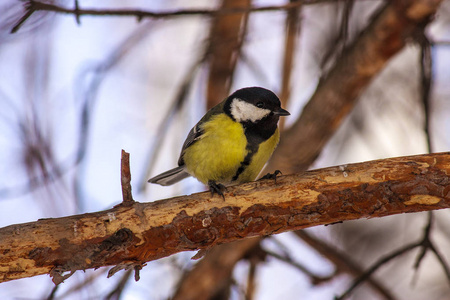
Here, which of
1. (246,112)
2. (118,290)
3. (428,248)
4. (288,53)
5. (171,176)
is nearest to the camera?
(428,248)

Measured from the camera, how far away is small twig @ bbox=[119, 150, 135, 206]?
203 centimetres

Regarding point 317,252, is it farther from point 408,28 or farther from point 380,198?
point 408,28

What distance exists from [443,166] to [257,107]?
1.16 m

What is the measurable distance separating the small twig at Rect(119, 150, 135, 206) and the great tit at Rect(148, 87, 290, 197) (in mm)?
698

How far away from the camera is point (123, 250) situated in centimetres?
206

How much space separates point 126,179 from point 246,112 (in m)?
1.07

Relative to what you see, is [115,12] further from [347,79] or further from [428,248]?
[428,248]

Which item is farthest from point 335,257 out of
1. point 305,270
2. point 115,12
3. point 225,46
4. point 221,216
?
point 115,12

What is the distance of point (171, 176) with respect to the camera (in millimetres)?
3320

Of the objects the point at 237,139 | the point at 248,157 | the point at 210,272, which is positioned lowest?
the point at 210,272

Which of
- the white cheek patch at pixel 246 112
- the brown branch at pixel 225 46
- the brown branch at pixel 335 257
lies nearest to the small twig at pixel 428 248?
the brown branch at pixel 335 257

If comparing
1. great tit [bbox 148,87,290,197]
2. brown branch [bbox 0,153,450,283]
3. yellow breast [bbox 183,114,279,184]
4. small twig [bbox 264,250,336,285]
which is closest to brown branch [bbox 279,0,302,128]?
great tit [bbox 148,87,290,197]

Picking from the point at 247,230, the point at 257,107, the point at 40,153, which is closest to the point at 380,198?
the point at 247,230

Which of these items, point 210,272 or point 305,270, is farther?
point 210,272
